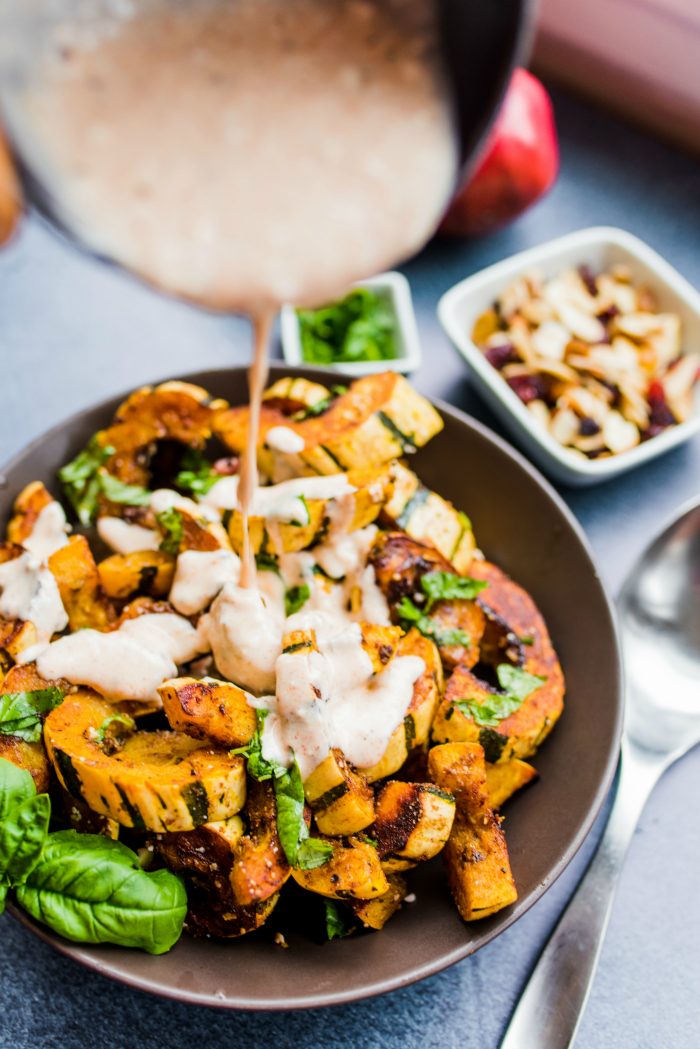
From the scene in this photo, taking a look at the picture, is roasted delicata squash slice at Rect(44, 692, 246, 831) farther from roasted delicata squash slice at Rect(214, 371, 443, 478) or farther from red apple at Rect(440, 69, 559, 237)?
red apple at Rect(440, 69, 559, 237)

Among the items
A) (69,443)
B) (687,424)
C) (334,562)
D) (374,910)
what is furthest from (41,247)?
(374,910)

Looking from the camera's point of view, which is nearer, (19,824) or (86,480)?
(19,824)


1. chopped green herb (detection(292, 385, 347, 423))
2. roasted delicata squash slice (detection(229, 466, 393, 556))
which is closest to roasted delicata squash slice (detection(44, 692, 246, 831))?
roasted delicata squash slice (detection(229, 466, 393, 556))

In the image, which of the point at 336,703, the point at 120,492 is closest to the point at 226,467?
the point at 120,492

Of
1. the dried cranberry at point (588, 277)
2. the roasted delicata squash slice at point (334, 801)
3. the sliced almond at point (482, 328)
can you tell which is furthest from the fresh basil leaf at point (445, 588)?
the dried cranberry at point (588, 277)

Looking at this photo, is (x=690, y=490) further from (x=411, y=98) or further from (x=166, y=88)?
(x=166, y=88)

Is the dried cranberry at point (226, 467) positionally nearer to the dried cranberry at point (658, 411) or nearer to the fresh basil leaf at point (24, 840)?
the fresh basil leaf at point (24, 840)

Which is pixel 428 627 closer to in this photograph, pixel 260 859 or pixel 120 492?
pixel 260 859
